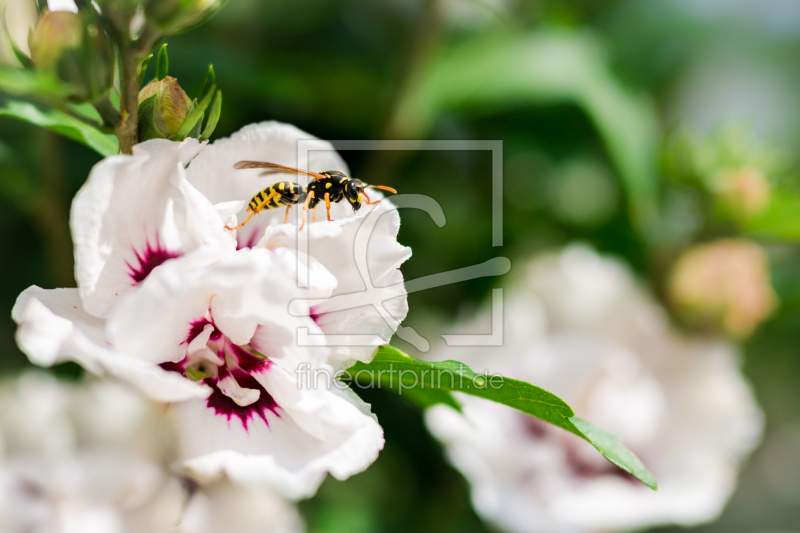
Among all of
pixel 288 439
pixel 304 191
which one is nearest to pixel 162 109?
pixel 304 191

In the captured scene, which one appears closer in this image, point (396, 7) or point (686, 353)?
point (686, 353)

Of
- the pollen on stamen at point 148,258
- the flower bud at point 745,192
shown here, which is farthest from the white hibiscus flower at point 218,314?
the flower bud at point 745,192

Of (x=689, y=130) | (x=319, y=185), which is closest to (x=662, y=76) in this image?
(x=689, y=130)

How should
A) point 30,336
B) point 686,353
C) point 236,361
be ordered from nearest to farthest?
point 30,336, point 236,361, point 686,353

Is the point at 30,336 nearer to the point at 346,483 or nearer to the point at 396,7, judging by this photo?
the point at 346,483

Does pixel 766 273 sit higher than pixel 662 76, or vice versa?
pixel 662 76

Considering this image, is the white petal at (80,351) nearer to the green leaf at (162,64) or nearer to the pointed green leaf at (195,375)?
the pointed green leaf at (195,375)

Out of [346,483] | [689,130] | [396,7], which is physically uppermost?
[396,7]

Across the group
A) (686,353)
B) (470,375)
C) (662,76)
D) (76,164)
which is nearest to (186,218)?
(470,375)

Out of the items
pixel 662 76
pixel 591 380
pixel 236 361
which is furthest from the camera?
pixel 662 76
